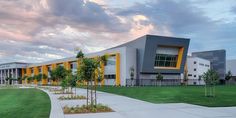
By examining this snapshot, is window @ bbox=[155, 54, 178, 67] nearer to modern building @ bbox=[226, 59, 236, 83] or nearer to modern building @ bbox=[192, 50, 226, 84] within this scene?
modern building @ bbox=[192, 50, 226, 84]

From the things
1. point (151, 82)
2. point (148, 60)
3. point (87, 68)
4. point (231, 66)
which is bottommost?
point (151, 82)

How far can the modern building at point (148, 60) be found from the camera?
66.5m

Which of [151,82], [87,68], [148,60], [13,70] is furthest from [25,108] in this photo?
[13,70]

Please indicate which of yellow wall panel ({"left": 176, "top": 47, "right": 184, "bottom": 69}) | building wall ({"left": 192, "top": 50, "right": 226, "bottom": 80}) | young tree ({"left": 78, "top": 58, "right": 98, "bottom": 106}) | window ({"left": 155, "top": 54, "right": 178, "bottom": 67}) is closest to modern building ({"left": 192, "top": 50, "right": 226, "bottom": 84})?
building wall ({"left": 192, "top": 50, "right": 226, "bottom": 80})

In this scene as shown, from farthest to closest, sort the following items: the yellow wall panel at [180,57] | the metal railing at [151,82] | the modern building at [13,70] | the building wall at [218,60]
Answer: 1. the modern building at [13,70]
2. the building wall at [218,60]
3. the yellow wall panel at [180,57]
4. the metal railing at [151,82]

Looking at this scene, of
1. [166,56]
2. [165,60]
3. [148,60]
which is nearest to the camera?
[148,60]

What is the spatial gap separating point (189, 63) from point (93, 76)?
76.4 m

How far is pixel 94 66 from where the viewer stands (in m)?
16.9

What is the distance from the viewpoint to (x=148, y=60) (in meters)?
66.9

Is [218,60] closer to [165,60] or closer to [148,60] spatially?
[165,60]

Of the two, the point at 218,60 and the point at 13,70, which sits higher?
the point at 218,60

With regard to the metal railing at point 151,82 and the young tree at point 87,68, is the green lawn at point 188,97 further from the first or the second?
the metal railing at point 151,82

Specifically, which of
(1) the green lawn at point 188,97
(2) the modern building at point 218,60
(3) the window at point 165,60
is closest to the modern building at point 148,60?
(3) the window at point 165,60

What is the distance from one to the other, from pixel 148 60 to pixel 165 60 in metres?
6.39
